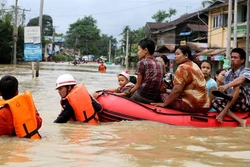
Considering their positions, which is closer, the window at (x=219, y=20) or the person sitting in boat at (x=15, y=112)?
the person sitting in boat at (x=15, y=112)

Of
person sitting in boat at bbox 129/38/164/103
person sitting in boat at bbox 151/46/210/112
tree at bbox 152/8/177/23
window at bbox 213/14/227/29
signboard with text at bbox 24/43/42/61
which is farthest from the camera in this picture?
tree at bbox 152/8/177/23

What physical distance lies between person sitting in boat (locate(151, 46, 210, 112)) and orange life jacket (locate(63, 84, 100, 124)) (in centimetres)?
116

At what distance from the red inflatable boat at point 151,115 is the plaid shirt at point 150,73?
0.33m

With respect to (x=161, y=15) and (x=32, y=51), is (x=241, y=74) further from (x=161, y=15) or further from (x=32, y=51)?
(x=161, y=15)

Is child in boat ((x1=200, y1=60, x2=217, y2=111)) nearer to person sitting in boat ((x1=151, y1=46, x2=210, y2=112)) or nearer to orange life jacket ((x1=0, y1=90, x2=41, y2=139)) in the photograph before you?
person sitting in boat ((x1=151, y1=46, x2=210, y2=112))

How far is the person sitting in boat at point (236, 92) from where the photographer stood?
6.39 meters

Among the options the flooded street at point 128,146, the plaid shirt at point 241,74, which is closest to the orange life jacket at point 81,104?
the flooded street at point 128,146

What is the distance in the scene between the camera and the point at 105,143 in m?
5.04

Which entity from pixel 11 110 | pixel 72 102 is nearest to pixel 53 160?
pixel 11 110

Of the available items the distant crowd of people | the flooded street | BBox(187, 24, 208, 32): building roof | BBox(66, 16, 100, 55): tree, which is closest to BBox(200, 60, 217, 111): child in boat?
the distant crowd of people

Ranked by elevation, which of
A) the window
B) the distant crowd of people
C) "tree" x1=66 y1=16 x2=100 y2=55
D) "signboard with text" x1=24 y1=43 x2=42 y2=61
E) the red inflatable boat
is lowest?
the red inflatable boat

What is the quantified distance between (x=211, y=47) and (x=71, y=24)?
3071 inches

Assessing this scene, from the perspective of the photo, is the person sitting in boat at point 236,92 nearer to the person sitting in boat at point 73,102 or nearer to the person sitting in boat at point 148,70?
the person sitting in boat at point 148,70

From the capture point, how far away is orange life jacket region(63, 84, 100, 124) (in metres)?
6.14
